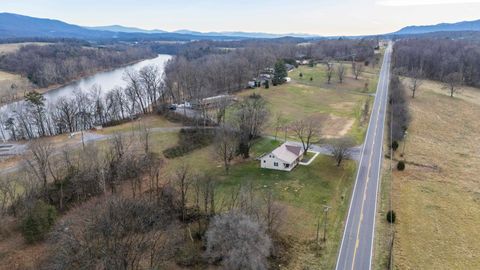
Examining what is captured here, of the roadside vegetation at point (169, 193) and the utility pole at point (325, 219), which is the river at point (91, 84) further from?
the utility pole at point (325, 219)

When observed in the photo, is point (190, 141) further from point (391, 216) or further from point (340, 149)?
point (391, 216)

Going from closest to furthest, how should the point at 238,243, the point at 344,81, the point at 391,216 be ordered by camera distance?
the point at 238,243, the point at 391,216, the point at 344,81

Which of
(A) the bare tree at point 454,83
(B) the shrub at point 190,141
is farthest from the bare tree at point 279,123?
(A) the bare tree at point 454,83

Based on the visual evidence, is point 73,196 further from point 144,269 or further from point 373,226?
point 373,226

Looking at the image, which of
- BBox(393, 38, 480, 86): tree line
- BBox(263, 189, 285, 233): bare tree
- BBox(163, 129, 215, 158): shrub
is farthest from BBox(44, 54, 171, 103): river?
BBox(393, 38, 480, 86): tree line

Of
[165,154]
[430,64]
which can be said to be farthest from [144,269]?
[430,64]

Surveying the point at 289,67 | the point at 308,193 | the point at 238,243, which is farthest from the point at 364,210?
the point at 289,67
